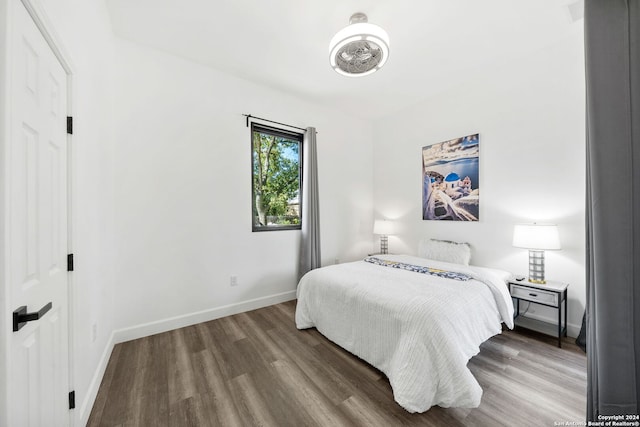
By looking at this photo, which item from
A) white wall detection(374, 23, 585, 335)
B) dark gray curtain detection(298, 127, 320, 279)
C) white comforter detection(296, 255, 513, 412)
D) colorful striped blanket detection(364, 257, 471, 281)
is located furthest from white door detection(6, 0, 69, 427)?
white wall detection(374, 23, 585, 335)

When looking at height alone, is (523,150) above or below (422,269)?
above

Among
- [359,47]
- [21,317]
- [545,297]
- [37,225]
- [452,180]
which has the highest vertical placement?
[359,47]

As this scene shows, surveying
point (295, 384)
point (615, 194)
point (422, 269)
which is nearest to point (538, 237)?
point (422, 269)

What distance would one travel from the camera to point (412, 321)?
5.31 ft

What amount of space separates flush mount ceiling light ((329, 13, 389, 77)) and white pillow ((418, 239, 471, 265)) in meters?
2.31

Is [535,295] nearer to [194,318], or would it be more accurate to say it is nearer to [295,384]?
[295,384]

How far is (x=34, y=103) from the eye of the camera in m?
0.99

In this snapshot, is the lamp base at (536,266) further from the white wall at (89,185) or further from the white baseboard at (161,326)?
the white wall at (89,185)

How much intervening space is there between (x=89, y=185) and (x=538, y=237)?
3724 mm

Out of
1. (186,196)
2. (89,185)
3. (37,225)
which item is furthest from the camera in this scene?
(186,196)

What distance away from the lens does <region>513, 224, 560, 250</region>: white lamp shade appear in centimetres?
228

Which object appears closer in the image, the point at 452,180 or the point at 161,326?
the point at 161,326

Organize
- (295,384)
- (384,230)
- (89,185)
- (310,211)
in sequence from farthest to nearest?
1. (384,230)
2. (310,211)
3. (295,384)
4. (89,185)

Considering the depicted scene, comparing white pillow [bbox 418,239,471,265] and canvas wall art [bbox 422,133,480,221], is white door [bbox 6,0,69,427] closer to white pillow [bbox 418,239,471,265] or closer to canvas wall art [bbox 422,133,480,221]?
white pillow [bbox 418,239,471,265]
